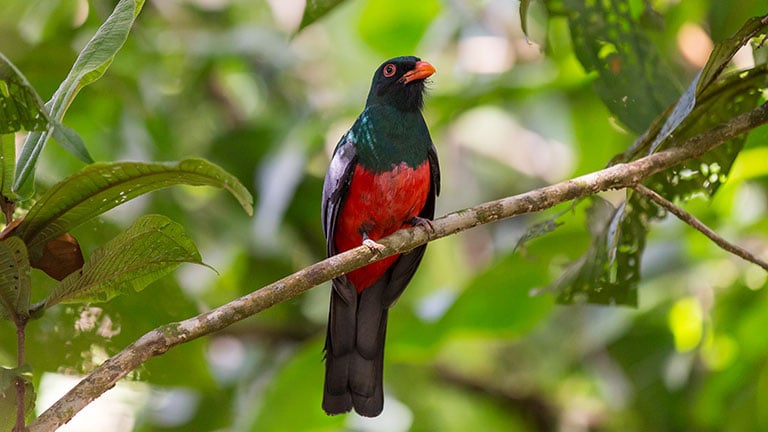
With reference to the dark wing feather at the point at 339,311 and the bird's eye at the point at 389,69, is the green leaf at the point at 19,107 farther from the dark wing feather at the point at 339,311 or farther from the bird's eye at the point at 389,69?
the bird's eye at the point at 389,69

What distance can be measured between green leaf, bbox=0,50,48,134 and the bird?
134cm

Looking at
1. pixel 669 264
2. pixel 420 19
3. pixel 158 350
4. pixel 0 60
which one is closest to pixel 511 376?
pixel 669 264

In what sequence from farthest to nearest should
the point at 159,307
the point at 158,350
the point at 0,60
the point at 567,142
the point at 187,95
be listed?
the point at 187,95
the point at 567,142
the point at 159,307
the point at 158,350
the point at 0,60

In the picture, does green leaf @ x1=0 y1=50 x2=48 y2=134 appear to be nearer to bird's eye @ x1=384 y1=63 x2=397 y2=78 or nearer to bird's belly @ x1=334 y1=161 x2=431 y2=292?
bird's belly @ x1=334 y1=161 x2=431 y2=292

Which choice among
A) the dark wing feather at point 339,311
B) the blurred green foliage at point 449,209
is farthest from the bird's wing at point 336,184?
the blurred green foliage at point 449,209

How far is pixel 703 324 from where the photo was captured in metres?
4.58

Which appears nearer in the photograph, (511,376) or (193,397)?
(193,397)

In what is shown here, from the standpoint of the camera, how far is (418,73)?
3314 mm

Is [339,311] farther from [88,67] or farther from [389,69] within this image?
[88,67]

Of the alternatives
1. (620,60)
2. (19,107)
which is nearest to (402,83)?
(620,60)

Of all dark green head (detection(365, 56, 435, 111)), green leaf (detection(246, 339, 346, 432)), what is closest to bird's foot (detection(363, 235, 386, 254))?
dark green head (detection(365, 56, 435, 111))

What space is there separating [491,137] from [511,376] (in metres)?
1.83

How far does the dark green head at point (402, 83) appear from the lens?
334 centimetres

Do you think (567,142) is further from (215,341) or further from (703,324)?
(215,341)
